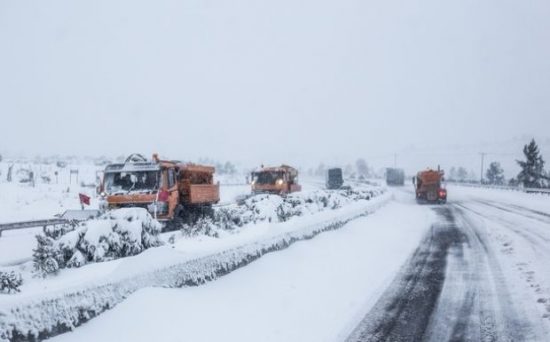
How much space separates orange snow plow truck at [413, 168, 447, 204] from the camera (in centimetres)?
3744

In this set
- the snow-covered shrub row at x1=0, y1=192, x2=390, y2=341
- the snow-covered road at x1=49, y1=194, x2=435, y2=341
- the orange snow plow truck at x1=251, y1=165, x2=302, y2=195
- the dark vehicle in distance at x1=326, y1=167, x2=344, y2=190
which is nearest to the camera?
the snow-covered shrub row at x1=0, y1=192, x2=390, y2=341

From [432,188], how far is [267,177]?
16.5 metres

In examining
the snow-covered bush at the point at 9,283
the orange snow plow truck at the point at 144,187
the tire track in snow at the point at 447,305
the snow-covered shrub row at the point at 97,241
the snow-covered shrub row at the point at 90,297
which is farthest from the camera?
the orange snow plow truck at the point at 144,187

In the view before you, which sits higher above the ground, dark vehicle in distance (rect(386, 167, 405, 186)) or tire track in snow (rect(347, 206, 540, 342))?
dark vehicle in distance (rect(386, 167, 405, 186))

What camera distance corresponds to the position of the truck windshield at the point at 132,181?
50.2 feet

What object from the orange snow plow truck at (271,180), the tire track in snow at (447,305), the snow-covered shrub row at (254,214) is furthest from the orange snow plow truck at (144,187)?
the orange snow plow truck at (271,180)

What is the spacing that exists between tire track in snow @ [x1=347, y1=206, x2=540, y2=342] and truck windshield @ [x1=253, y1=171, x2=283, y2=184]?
1506 cm

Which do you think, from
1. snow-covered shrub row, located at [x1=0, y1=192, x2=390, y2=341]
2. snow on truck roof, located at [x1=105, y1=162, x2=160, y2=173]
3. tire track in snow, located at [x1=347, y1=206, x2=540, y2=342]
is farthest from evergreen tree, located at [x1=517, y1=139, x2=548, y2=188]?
snow-covered shrub row, located at [x1=0, y1=192, x2=390, y2=341]

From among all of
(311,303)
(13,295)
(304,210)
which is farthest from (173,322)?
(304,210)

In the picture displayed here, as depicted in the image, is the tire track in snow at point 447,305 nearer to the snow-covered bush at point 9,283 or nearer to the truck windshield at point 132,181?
the snow-covered bush at point 9,283

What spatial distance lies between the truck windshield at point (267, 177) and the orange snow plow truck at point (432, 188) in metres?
15.8

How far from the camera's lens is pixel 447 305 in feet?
27.2

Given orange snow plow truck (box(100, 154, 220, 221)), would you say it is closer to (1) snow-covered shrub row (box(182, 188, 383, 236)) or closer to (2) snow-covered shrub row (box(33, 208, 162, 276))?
(1) snow-covered shrub row (box(182, 188, 383, 236))

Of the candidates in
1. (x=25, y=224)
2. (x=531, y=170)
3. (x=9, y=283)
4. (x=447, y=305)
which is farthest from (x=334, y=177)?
(x=9, y=283)
